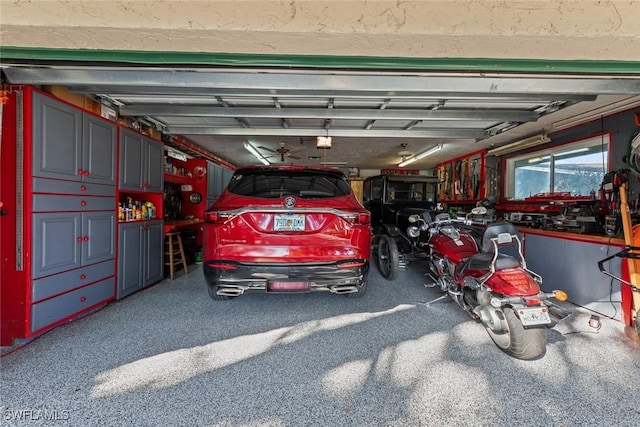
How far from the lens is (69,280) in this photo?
261 centimetres

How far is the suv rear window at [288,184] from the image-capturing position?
8.46 ft

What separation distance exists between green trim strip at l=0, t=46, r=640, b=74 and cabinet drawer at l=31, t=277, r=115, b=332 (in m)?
2.03


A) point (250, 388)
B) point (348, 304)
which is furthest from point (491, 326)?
point (250, 388)

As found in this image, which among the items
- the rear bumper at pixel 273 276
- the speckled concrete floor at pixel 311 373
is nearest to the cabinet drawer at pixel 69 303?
the speckled concrete floor at pixel 311 373

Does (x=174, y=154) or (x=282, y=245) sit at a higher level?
(x=174, y=154)

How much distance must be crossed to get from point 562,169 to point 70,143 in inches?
291

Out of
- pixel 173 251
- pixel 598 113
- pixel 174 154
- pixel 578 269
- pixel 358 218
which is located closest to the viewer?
pixel 358 218

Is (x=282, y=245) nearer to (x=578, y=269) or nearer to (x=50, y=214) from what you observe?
(x=50, y=214)

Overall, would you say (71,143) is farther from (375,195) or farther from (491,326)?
(375,195)

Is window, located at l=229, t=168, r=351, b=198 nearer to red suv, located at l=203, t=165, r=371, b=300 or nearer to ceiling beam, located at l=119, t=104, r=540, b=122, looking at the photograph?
red suv, located at l=203, t=165, r=371, b=300

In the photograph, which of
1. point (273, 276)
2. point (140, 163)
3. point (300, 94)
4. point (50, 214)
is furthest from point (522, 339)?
point (140, 163)

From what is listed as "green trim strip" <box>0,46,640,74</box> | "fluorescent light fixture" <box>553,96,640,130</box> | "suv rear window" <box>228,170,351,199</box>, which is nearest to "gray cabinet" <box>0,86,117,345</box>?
"green trim strip" <box>0,46,640,74</box>

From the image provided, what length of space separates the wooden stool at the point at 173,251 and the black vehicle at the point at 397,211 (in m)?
3.35

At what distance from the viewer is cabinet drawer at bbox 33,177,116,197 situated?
2.29m
